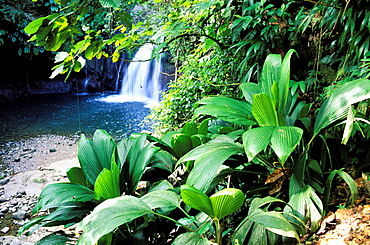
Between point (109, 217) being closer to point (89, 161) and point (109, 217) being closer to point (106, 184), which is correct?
point (106, 184)

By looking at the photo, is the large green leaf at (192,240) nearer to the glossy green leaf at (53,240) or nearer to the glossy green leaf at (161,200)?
the glossy green leaf at (161,200)

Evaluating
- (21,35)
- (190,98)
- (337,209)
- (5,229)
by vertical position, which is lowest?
(5,229)

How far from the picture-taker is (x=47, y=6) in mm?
8734

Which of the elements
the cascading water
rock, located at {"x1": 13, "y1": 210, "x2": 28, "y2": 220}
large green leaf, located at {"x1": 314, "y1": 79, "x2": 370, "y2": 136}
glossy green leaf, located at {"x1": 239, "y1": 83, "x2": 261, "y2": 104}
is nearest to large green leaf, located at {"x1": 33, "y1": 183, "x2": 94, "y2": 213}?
glossy green leaf, located at {"x1": 239, "y1": 83, "x2": 261, "y2": 104}

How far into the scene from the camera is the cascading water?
9242 millimetres

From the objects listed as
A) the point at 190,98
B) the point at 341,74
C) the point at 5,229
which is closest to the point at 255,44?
the point at 341,74

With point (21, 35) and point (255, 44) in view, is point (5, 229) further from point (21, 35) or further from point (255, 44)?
point (21, 35)

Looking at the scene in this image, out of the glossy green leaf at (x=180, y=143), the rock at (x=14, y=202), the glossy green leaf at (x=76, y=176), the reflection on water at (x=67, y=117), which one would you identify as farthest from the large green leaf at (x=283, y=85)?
the reflection on water at (x=67, y=117)

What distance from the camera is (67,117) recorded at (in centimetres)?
681

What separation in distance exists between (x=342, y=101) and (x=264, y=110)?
1.09ft

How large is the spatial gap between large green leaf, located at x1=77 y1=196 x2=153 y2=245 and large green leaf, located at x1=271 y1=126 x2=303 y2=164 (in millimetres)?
498

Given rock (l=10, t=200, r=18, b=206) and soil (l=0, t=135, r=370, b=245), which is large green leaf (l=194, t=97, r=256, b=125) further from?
rock (l=10, t=200, r=18, b=206)

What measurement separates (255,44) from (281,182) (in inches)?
59.1

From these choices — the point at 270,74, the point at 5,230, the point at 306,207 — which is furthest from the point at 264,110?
Answer: the point at 5,230
